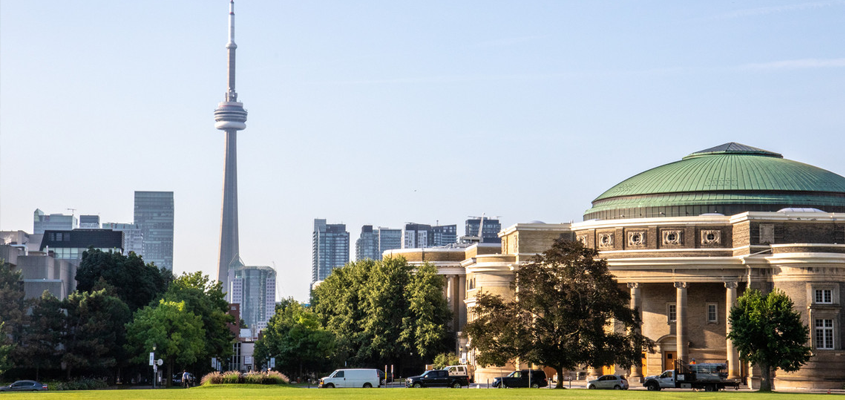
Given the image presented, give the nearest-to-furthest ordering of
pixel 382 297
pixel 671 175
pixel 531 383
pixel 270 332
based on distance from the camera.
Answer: pixel 531 383, pixel 671 175, pixel 382 297, pixel 270 332

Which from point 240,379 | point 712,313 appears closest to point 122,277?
point 240,379

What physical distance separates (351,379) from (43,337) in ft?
97.1

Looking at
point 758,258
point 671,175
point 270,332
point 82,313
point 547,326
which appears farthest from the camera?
point 270,332

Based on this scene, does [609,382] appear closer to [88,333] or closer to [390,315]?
[390,315]

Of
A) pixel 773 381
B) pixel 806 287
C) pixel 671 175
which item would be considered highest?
pixel 671 175

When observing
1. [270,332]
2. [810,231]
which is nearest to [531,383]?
[810,231]

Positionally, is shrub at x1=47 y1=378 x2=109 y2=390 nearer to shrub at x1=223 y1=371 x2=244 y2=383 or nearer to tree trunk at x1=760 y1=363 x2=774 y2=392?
shrub at x1=223 y1=371 x2=244 y2=383

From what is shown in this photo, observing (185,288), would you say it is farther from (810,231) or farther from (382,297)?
(810,231)

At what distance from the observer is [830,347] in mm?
95875

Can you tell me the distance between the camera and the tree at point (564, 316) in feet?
259

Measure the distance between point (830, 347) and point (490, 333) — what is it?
31119mm

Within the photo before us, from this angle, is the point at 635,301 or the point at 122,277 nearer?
the point at 635,301

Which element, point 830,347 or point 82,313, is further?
point 82,313

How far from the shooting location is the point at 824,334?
315ft
